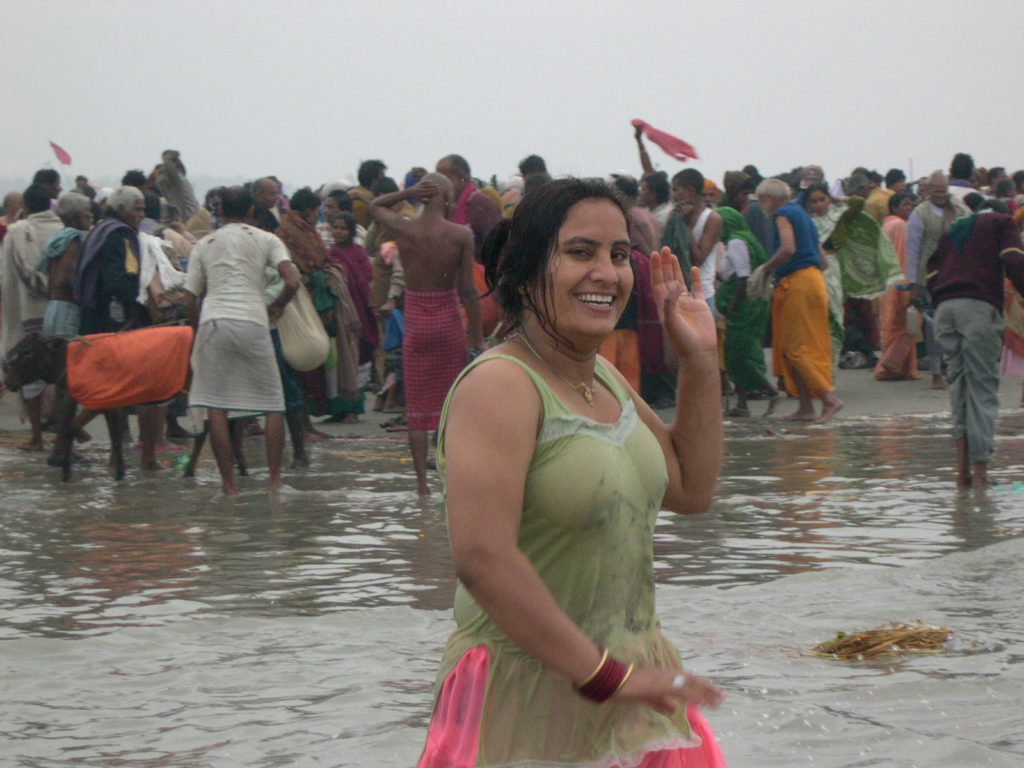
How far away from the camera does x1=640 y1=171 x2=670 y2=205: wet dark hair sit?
13.5m

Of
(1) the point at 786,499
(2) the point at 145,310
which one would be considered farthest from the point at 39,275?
(1) the point at 786,499

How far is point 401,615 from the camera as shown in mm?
6500

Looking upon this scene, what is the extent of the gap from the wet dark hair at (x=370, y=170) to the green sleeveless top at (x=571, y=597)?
13567mm

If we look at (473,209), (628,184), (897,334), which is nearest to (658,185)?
(628,184)

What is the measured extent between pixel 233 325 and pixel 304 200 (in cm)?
170

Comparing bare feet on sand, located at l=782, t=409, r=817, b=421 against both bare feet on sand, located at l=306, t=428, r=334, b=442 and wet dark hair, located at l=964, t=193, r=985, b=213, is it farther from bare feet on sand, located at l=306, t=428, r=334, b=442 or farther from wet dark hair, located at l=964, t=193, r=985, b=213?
bare feet on sand, located at l=306, t=428, r=334, b=442

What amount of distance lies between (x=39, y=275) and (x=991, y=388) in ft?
22.7

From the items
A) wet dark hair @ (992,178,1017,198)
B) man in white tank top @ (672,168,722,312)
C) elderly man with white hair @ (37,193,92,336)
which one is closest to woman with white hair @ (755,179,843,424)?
man in white tank top @ (672,168,722,312)

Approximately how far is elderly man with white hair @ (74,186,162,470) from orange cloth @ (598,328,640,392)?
3.44 m

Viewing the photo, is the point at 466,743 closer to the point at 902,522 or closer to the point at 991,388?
the point at 902,522

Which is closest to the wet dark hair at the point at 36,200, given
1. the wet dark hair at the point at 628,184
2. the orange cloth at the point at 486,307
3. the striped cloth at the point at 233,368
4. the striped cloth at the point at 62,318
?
the striped cloth at the point at 62,318

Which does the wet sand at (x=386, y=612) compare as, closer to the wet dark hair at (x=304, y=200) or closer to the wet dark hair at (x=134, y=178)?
the wet dark hair at (x=304, y=200)

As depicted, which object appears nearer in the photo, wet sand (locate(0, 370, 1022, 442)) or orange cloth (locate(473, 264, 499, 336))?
orange cloth (locate(473, 264, 499, 336))

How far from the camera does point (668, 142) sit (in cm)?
1427
